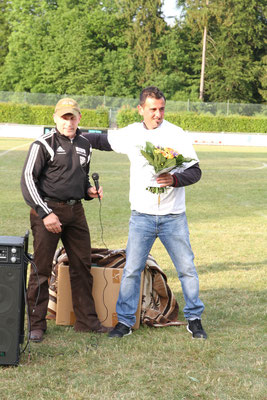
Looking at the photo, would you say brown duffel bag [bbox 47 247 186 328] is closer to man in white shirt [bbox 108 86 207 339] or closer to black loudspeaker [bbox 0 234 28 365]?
man in white shirt [bbox 108 86 207 339]

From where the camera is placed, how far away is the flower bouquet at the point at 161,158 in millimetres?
4684

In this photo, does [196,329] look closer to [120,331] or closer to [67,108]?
[120,331]

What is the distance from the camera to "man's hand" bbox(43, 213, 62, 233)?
4719mm

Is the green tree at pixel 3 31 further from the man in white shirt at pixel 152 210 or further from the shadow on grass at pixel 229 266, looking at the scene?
the man in white shirt at pixel 152 210

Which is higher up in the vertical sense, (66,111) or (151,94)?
(151,94)

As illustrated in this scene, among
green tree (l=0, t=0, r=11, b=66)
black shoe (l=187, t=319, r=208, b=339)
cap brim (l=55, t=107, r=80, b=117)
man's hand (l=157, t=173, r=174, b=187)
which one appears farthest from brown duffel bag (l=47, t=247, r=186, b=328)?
green tree (l=0, t=0, r=11, b=66)

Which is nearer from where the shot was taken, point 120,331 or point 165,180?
point 165,180

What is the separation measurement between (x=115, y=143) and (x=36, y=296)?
4.71 feet

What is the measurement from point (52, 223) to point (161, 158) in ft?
3.20

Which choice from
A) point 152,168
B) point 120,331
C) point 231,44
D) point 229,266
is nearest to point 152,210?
point 152,168

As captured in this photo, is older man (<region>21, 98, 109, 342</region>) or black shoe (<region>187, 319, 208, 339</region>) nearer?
older man (<region>21, 98, 109, 342</region>)

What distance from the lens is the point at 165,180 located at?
4.75 m

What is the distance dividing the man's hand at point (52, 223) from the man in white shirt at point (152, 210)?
69 cm

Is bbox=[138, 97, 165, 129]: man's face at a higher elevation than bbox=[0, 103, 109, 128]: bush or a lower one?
higher
